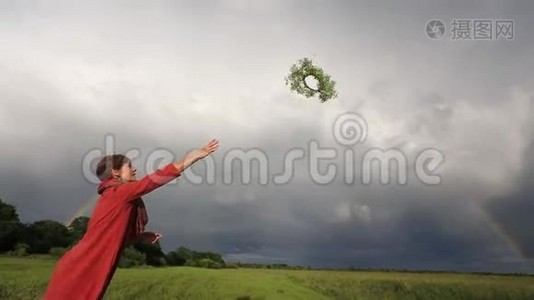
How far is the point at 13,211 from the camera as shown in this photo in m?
21.1

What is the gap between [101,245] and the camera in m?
5.13

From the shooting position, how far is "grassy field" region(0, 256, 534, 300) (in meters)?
17.0

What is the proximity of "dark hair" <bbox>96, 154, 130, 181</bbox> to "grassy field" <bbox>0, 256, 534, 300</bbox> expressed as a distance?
1189 centimetres

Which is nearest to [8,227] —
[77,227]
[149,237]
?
[77,227]

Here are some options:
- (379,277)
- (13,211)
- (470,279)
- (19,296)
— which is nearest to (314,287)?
(379,277)

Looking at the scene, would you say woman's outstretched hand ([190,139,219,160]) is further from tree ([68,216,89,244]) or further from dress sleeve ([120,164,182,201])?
tree ([68,216,89,244])

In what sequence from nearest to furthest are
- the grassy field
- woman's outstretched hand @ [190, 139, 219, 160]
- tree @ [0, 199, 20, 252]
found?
woman's outstretched hand @ [190, 139, 219, 160]
the grassy field
tree @ [0, 199, 20, 252]

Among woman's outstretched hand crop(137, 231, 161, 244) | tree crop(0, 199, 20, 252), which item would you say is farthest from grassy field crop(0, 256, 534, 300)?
woman's outstretched hand crop(137, 231, 161, 244)

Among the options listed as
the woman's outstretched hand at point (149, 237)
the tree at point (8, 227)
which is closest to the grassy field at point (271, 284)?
the tree at point (8, 227)

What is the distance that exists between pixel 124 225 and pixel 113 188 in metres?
0.32

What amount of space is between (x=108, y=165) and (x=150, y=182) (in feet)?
1.96

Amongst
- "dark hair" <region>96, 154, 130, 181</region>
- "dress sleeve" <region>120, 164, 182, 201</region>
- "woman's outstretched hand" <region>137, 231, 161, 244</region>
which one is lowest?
"woman's outstretched hand" <region>137, 231, 161, 244</region>

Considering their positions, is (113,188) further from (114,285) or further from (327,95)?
(114,285)

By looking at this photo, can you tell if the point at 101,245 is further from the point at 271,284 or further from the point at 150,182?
the point at 271,284
